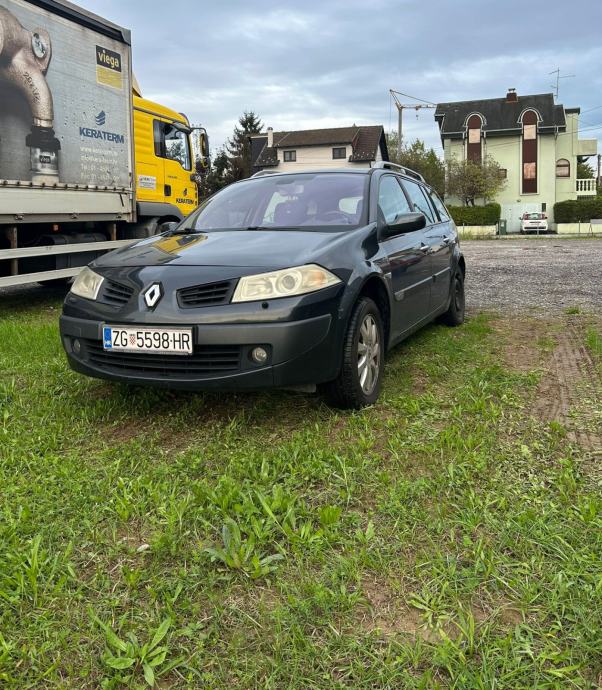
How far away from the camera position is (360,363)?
3766 millimetres

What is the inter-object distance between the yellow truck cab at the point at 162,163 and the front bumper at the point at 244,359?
6823 mm

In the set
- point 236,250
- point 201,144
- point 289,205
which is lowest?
point 236,250

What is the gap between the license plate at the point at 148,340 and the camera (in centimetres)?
326

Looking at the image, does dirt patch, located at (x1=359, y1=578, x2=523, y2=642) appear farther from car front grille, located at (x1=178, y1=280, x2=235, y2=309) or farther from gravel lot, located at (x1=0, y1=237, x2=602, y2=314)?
gravel lot, located at (x1=0, y1=237, x2=602, y2=314)

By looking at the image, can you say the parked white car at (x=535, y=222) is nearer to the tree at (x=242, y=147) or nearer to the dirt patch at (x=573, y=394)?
the tree at (x=242, y=147)

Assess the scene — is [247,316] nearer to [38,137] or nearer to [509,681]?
[509,681]

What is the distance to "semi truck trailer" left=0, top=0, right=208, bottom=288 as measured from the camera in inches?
283

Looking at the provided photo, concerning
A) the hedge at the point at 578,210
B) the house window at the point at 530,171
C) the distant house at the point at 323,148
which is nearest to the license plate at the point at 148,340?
the distant house at the point at 323,148

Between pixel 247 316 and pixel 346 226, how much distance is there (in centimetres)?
124

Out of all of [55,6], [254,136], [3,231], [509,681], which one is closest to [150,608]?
[509,681]

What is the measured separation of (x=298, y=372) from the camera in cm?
329

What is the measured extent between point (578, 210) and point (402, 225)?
46.3 meters

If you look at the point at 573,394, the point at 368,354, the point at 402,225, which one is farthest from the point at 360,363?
the point at 573,394

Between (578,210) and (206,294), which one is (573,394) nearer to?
(206,294)
